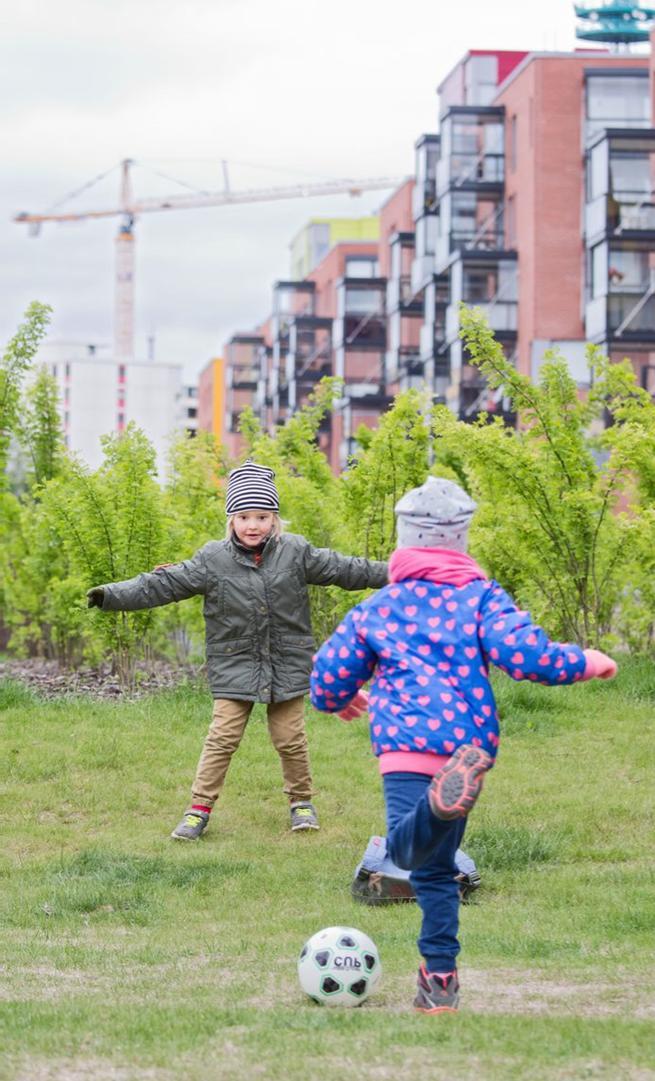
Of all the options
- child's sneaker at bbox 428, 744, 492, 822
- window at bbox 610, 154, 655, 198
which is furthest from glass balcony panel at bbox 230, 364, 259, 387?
child's sneaker at bbox 428, 744, 492, 822

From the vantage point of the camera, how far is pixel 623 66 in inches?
1946

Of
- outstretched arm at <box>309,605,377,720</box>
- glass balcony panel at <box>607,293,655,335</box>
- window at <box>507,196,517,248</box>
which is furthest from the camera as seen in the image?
window at <box>507,196,517,248</box>

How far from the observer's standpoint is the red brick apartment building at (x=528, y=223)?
45.7 m

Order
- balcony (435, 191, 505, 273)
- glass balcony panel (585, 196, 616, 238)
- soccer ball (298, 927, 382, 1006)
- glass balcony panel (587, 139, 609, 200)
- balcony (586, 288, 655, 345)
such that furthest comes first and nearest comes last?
balcony (435, 191, 505, 273) → glass balcony panel (585, 196, 616, 238) → glass balcony panel (587, 139, 609, 200) → balcony (586, 288, 655, 345) → soccer ball (298, 927, 382, 1006)

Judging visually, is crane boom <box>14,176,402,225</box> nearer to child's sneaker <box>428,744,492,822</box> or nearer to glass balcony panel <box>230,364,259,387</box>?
glass balcony panel <box>230,364,259,387</box>

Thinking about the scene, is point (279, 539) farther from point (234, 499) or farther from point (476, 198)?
point (476, 198)

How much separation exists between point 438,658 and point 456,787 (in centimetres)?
57

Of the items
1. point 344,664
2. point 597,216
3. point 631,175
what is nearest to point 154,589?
point 344,664

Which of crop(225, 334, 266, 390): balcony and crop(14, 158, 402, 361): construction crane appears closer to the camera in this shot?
crop(225, 334, 266, 390): balcony

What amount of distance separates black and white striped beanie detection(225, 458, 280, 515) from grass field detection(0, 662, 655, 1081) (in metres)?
1.79

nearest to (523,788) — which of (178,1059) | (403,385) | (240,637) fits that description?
(240,637)

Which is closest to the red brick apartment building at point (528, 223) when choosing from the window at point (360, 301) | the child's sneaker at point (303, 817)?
the window at point (360, 301)

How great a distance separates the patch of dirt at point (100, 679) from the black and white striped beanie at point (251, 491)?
180 inches

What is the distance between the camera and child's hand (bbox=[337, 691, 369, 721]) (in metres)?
5.71
